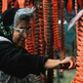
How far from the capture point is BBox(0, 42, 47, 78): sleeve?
1.43 meters

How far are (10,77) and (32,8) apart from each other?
1.19 ft

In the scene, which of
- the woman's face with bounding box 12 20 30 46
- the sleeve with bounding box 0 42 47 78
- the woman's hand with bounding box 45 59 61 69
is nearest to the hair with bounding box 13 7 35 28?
the woman's face with bounding box 12 20 30 46

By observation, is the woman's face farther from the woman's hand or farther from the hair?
the woman's hand

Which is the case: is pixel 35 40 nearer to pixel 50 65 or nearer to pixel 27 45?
pixel 27 45

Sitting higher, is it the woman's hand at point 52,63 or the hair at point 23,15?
the hair at point 23,15

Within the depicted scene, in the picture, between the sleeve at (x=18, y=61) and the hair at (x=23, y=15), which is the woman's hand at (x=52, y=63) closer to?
the sleeve at (x=18, y=61)

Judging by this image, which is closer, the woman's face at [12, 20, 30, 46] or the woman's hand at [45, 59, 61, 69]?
the woman's hand at [45, 59, 61, 69]

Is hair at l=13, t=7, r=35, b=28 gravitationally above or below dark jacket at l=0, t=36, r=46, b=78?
above

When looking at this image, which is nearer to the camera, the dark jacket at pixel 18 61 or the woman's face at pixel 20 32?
the dark jacket at pixel 18 61

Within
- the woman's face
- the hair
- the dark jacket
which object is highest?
the hair

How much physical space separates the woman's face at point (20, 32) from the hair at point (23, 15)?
18mm

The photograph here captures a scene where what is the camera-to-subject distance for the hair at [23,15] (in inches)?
66.6

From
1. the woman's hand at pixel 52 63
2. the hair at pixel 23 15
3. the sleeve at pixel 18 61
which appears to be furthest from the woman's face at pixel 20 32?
the woman's hand at pixel 52 63

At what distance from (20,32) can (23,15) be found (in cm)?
9
